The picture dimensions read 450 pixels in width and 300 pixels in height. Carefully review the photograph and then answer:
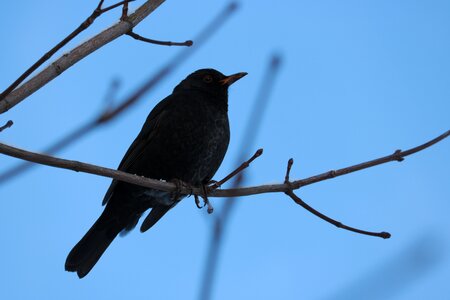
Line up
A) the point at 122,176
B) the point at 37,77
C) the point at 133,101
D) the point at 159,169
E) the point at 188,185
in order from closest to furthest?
1. the point at 133,101
2. the point at 37,77
3. the point at 122,176
4. the point at 188,185
5. the point at 159,169

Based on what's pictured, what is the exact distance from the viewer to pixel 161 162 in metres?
5.28

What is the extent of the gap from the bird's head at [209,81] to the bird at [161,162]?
12.6 inches

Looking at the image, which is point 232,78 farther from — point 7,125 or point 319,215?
point 7,125

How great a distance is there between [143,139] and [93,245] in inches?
41.6

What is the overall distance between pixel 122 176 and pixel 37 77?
70 cm

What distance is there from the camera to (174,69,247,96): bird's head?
605 centimetres

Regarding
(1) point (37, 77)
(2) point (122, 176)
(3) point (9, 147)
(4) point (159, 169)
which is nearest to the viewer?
(3) point (9, 147)

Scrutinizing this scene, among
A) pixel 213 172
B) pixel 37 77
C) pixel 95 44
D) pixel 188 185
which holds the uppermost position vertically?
pixel 213 172

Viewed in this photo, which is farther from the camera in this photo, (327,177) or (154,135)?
(154,135)

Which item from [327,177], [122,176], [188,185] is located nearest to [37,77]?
[122,176]

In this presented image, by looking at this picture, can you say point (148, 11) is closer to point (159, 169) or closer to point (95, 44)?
point (95, 44)

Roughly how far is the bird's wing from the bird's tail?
255mm

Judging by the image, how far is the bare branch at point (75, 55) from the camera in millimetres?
2664

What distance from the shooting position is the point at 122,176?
3178mm
